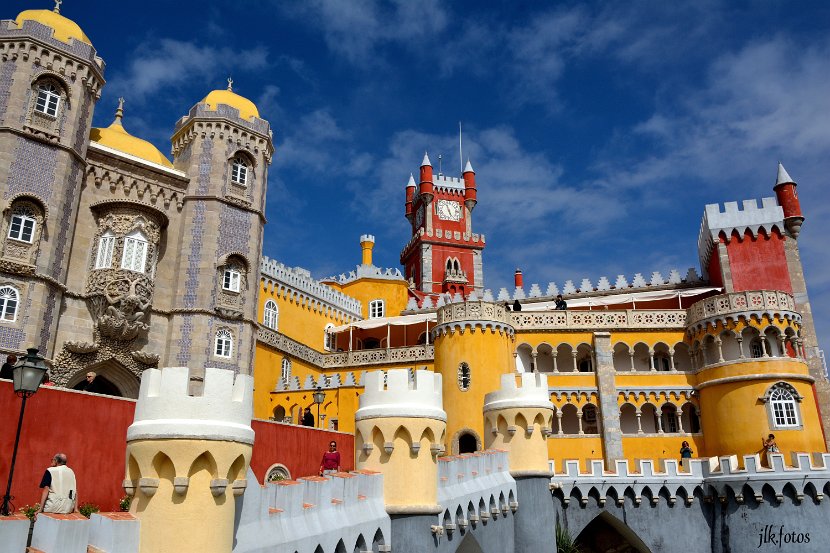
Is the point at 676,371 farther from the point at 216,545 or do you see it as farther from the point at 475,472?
the point at 216,545

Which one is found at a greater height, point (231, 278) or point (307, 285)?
point (307, 285)

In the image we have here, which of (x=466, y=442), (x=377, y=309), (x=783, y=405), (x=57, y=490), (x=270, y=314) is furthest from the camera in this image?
(x=377, y=309)

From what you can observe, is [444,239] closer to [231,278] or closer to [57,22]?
[231,278]

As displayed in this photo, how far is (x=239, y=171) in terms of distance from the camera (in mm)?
28375

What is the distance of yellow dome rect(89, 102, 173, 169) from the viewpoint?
2684 cm

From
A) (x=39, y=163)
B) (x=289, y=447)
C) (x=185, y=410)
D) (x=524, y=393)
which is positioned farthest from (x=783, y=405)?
(x=39, y=163)

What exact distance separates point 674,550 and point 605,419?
23.9ft

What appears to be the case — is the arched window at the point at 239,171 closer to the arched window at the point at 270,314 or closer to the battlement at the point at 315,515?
the arched window at the point at 270,314

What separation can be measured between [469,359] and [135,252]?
49.8 feet

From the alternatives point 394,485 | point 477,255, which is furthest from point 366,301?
point 394,485

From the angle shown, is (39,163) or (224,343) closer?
(39,163)

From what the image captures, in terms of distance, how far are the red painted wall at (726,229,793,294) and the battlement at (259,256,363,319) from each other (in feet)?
74.6

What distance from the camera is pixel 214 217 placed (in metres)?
26.9

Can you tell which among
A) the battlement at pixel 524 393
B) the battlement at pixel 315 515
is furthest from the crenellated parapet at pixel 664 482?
the battlement at pixel 315 515
